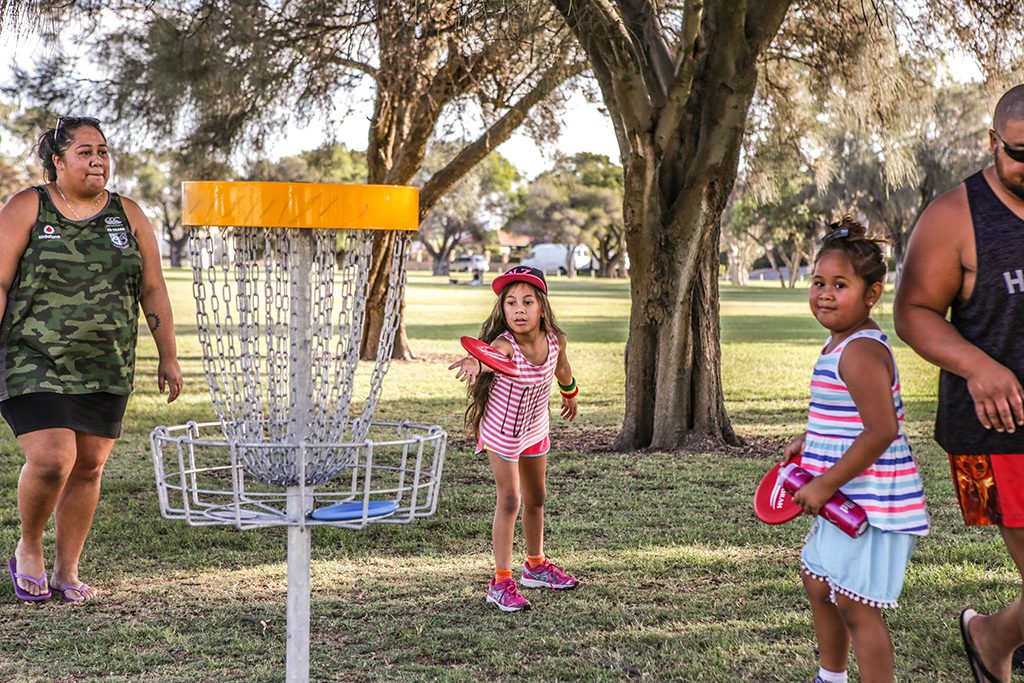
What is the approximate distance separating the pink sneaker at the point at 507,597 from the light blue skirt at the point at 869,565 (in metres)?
1.69

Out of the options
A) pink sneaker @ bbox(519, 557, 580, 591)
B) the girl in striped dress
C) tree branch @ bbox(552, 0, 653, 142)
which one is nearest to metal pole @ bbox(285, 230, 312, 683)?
the girl in striped dress

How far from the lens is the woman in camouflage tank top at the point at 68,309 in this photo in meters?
4.59

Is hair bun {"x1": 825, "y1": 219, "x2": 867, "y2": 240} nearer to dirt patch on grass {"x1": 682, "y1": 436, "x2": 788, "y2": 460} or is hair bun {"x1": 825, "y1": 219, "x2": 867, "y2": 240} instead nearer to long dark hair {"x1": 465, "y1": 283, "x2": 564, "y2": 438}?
long dark hair {"x1": 465, "y1": 283, "x2": 564, "y2": 438}

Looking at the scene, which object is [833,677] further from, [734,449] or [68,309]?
[734,449]

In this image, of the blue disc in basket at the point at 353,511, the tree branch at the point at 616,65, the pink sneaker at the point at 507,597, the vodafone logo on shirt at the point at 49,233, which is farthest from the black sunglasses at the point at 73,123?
the tree branch at the point at 616,65

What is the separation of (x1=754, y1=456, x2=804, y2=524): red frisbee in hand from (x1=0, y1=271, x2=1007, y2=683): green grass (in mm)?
817

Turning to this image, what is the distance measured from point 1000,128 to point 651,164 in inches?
226

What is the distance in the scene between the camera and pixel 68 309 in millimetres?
4629

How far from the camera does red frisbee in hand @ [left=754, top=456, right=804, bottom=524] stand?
3.32 m

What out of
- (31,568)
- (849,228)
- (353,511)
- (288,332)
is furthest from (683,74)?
(353,511)

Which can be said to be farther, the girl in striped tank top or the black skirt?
the girl in striped tank top

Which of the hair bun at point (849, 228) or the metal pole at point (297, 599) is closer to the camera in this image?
the metal pole at point (297, 599)

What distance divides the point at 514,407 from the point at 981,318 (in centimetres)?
208

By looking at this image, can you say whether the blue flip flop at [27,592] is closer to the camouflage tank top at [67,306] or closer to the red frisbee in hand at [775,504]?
the camouflage tank top at [67,306]
